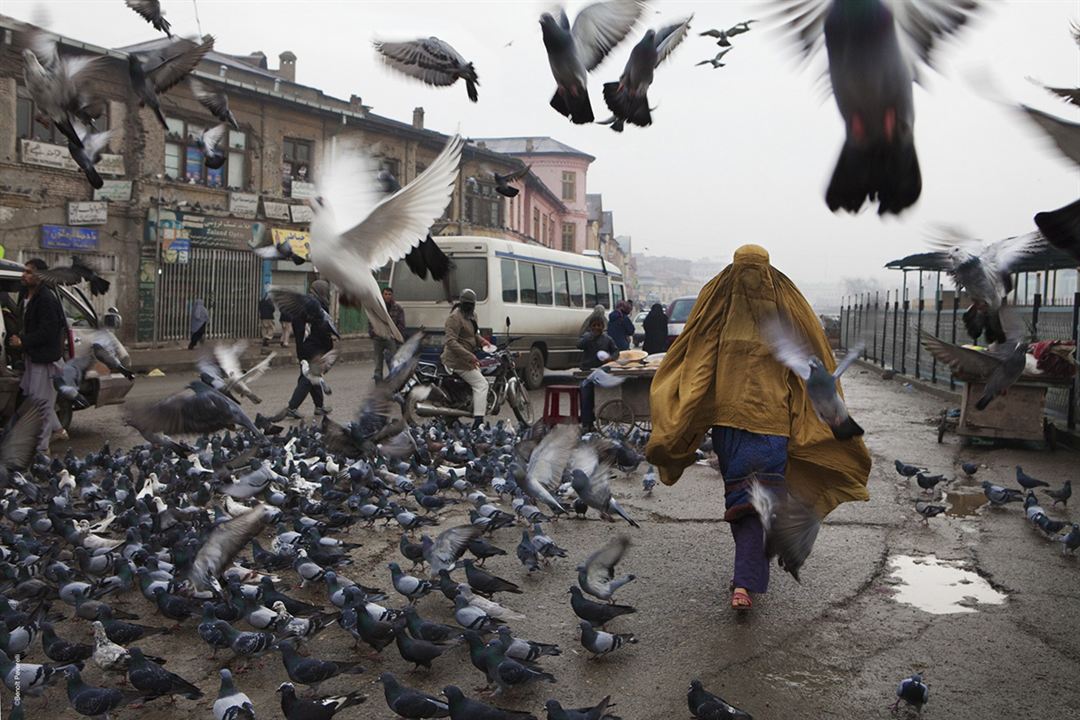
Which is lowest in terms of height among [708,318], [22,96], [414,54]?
[708,318]

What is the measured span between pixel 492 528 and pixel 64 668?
9.55 feet

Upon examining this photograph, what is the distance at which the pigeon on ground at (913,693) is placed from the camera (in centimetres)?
337

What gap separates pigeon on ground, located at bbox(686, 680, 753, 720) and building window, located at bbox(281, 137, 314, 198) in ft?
83.0

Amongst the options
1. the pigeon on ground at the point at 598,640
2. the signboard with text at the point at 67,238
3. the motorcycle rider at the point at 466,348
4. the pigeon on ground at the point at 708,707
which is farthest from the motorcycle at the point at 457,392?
the signboard with text at the point at 67,238

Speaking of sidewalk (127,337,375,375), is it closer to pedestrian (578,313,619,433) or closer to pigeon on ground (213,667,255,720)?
pedestrian (578,313,619,433)

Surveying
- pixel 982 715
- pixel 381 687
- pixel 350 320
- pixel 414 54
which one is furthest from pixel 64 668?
pixel 350 320

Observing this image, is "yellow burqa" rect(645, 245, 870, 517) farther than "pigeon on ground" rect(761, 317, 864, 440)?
Yes

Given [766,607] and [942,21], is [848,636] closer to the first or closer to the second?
[766,607]

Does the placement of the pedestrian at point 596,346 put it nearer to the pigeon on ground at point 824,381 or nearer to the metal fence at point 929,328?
the metal fence at point 929,328

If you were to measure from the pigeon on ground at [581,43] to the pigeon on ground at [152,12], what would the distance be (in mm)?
1385

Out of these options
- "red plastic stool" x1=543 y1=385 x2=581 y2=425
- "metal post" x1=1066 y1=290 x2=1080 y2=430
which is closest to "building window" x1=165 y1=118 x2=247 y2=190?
"red plastic stool" x1=543 y1=385 x2=581 y2=425

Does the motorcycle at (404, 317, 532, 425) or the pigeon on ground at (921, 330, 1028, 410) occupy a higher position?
the pigeon on ground at (921, 330, 1028, 410)

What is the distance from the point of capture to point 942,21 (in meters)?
1.44

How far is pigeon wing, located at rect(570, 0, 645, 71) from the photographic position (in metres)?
2.51
